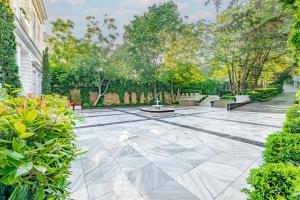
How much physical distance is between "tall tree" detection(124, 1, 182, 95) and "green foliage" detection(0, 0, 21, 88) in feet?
31.0

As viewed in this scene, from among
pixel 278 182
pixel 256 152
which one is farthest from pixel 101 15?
pixel 278 182

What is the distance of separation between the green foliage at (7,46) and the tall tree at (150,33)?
372 inches

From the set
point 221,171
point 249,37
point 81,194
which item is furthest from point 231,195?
point 249,37

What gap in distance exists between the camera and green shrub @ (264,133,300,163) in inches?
83.9

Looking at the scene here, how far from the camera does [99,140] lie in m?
4.99

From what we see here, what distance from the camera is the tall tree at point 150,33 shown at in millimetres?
14438

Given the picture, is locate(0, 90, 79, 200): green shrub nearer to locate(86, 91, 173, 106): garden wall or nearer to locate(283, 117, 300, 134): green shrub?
locate(283, 117, 300, 134): green shrub

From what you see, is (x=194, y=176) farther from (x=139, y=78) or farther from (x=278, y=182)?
(x=139, y=78)

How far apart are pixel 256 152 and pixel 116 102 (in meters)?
13.9

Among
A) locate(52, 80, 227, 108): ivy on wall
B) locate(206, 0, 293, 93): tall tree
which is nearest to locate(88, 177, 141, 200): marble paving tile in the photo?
locate(206, 0, 293, 93): tall tree

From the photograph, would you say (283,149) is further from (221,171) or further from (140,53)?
(140,53)

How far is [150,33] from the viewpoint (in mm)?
14367

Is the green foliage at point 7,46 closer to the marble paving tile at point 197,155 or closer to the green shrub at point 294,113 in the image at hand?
the marble paving tile at point 197,155

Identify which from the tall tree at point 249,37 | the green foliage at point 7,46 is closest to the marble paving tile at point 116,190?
the green foliage at point 7,46
